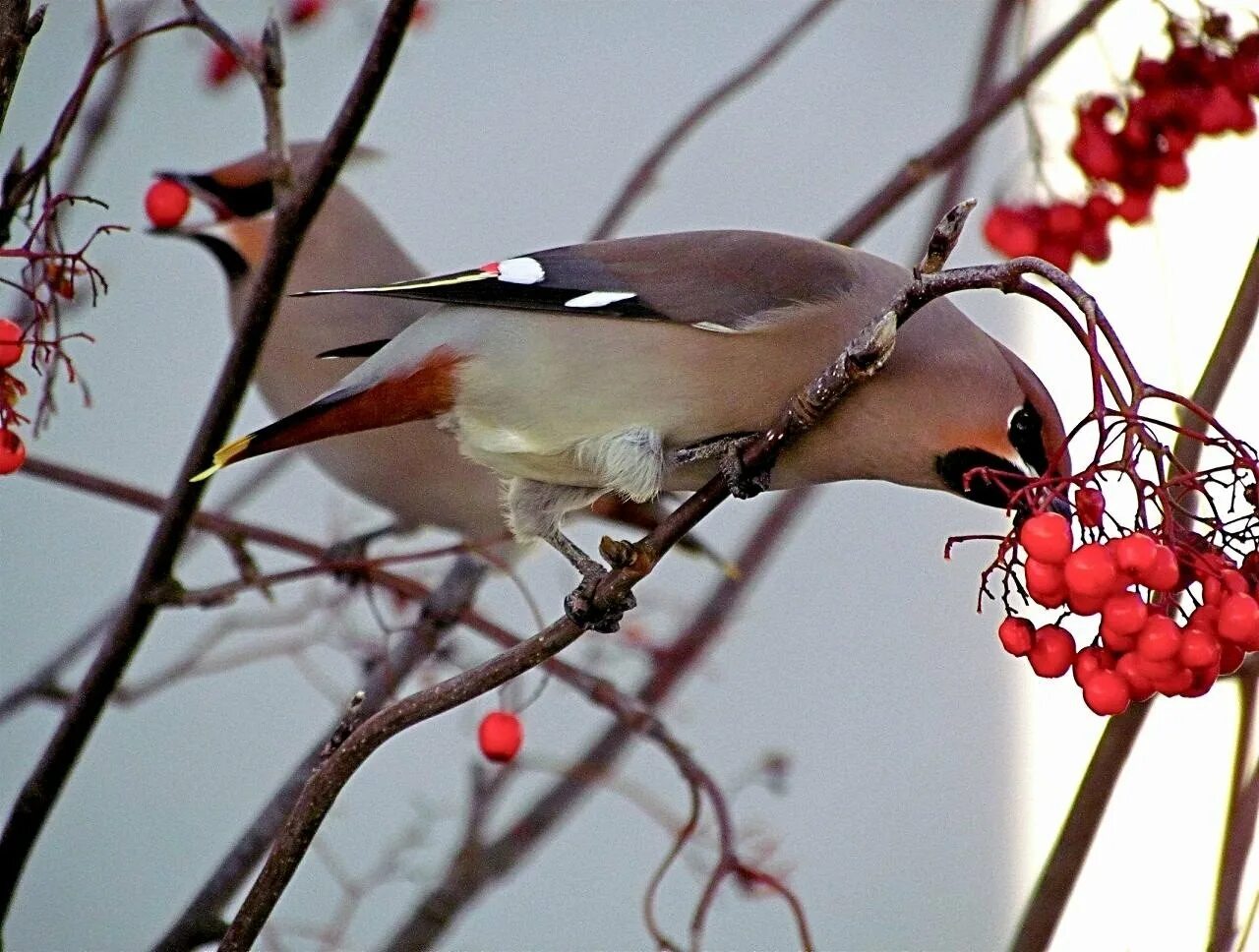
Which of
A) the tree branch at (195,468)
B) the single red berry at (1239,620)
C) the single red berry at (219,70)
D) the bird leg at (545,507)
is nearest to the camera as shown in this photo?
the single red berry at (1239,620)

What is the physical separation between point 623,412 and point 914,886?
1850mm

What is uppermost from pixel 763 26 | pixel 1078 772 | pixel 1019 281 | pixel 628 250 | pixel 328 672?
pixel 763 26

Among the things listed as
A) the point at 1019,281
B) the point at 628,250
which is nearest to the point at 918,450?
the point at 628,250

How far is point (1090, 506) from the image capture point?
87cm

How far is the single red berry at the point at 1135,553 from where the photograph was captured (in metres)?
0.85

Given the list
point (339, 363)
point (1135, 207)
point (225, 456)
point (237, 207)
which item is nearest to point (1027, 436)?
point (1135, 207)

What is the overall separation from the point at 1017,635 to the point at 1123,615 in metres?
0.07

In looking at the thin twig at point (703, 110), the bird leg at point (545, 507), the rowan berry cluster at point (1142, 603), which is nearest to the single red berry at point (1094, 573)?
the rowan berry cluster at point (1142, 603)

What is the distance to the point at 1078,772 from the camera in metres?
2.70

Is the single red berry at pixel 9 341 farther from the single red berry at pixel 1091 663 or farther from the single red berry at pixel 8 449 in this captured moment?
the single red berry at pixel 1091 663

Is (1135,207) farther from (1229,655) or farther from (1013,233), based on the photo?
(1229,655)

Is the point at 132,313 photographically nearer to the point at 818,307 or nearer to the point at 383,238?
the point at 383,238

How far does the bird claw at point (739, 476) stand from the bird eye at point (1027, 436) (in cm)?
20

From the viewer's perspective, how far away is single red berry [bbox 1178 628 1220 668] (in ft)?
2.88
